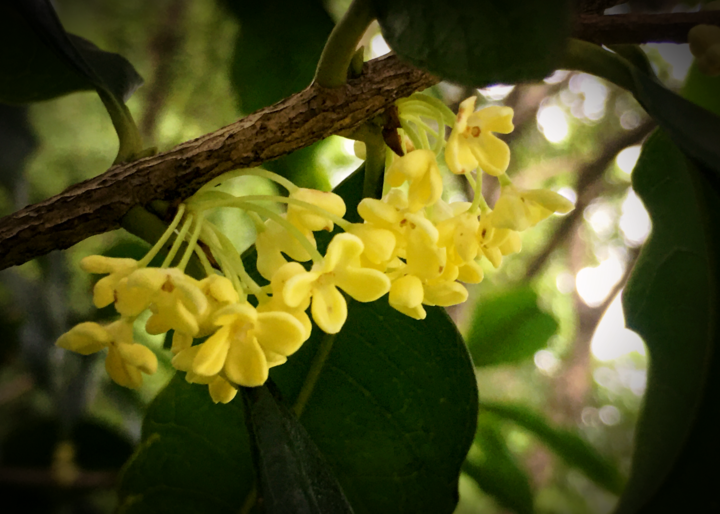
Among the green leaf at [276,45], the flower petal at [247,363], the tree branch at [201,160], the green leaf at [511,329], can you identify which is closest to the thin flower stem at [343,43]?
the tree branch at [201,160]

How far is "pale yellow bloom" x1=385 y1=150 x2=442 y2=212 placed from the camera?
39 centimetres

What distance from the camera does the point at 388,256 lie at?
0.38 m

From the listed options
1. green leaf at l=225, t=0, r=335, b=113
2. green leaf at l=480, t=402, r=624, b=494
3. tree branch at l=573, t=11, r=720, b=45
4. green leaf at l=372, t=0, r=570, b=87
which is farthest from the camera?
green leaf at l=480, t=402, r=624, b=494

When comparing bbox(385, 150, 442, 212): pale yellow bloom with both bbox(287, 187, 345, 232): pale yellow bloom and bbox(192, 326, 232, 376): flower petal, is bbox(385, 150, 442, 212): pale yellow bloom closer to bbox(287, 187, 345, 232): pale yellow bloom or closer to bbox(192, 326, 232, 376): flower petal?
bbox(287, 187, 345, 232): pale yellow bloom

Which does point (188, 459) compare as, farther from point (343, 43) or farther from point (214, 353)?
point (343, 43)

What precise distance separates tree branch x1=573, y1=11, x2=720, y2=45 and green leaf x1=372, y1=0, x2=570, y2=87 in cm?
13

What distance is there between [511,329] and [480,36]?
0.98 meters

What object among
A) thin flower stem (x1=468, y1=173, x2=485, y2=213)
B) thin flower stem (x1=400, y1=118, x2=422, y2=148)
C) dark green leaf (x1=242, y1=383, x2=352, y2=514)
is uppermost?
thin flower stem (x1=400, y1=118, x2=422, y2=148)

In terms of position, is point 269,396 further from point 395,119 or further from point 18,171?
point 18,171

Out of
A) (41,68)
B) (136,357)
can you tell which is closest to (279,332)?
(136,357)

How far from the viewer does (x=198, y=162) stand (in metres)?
0.44

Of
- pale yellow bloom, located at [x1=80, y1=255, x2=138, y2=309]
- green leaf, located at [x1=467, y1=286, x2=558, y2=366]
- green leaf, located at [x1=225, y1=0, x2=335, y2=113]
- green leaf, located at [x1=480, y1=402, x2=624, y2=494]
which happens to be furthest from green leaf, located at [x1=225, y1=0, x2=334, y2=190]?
green leaf, located at [x1=480, y1=402, x2=624, y2=494]

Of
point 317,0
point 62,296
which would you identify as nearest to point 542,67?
point 317,0

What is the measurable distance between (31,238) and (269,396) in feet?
0.79
